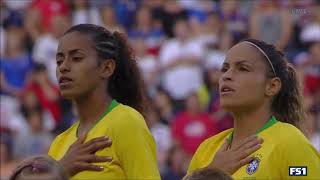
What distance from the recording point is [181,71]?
1101 cm

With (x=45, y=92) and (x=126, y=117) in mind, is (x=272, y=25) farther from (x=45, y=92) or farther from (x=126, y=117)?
(x=126, y=117)

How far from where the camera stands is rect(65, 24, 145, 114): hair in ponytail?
469 centimetres

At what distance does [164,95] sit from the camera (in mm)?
10641

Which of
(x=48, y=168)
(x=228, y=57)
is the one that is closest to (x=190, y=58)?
(x=228, y=57)

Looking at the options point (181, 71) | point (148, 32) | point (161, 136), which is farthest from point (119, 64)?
point (148, 32)

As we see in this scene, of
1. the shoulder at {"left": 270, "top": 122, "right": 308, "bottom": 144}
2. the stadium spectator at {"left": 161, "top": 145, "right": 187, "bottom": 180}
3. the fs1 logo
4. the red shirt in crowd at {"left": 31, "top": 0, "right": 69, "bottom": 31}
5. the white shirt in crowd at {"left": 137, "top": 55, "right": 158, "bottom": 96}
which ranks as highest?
the red shirt in crowd at {"left": 31, "top": 0, "right": 69, "bottom": 31}

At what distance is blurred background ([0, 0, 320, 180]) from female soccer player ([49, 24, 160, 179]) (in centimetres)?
472

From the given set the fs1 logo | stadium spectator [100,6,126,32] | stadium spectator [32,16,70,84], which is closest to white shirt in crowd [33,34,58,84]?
stadium spectator [32,16,70,84]

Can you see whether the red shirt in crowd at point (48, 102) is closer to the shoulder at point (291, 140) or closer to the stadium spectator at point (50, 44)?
the stadium spectator at point (50, 44)

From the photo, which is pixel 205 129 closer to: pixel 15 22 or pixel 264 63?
pixel 15 22

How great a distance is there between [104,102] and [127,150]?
0.37 m

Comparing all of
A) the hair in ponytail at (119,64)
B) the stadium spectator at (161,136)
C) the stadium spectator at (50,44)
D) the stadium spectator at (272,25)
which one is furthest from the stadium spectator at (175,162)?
the hair in ponytail at (119,64)

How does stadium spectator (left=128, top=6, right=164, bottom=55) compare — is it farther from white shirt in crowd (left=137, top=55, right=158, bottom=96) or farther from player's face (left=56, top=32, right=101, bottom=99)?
player's face (left=56, top=32, right=101, bottom=99)

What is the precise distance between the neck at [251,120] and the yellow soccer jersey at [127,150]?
0.44 meters
